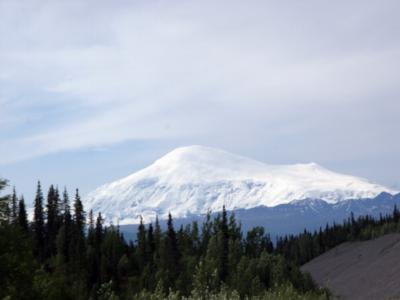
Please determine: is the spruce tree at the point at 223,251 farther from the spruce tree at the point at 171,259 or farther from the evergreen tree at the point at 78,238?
the evergreen tree at the point at 78,238

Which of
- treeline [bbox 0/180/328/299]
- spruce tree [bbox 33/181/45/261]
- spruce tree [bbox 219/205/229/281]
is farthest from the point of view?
spruce tree [bbox 219/205/229/281]

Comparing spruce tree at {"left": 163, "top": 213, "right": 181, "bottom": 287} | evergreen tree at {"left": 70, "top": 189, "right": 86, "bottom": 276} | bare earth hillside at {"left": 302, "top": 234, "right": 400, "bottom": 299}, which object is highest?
evergreen tree at {"left": 70, "top": 189, "right": 86, "bottom": 276}

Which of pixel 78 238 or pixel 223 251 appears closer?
pixel 78 238

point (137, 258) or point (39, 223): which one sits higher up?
point (39, 223)

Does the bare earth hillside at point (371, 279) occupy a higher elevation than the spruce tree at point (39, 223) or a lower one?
lower

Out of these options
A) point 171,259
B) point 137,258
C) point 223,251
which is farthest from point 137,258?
point 223,251

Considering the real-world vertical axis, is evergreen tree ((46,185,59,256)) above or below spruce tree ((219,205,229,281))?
above

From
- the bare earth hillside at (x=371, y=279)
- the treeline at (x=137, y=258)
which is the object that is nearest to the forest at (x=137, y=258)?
the treeline at (x=137, y=258)

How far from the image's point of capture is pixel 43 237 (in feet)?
458

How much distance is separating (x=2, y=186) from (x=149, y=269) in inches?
4607

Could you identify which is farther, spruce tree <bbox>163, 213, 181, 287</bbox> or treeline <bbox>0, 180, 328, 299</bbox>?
spruce tree <bbox>163, 213, 181, 287</bbox>

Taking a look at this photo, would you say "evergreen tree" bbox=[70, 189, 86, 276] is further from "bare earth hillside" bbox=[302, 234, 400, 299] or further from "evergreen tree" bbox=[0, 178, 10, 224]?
"evergreen tree" bbox=[0, 178, 10, 224]

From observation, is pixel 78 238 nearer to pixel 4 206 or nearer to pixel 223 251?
pixel 223 251

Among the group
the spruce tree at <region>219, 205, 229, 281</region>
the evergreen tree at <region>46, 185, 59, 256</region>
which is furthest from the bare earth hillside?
the evergreen tree at <region>46, 185, 59, 256</region>
